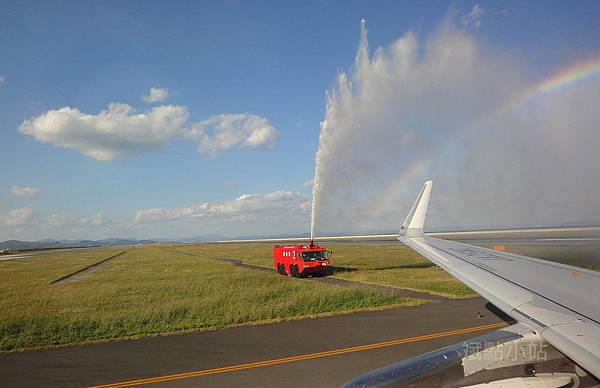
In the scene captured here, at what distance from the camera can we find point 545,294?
6121 millimetres

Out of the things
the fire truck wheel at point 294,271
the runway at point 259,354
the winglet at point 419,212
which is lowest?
the runway at point 259,354

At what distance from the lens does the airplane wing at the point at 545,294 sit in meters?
4.17

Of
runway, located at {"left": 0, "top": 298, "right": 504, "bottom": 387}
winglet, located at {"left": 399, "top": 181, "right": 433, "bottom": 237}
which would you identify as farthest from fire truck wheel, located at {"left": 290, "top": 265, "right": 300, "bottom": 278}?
winglet, located at {"left": 399, "top": 181, "right": 433, "bottom": 237}

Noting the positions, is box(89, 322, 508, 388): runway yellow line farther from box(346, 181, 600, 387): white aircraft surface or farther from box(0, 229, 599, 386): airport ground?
box(346, 181, 600, 387): white aircraft surface

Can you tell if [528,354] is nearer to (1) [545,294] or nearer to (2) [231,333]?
(1) [545,294]

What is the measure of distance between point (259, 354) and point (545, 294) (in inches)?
344

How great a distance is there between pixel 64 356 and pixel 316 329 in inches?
354

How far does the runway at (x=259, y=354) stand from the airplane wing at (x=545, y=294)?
3.74m

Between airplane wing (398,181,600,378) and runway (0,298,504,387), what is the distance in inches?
147

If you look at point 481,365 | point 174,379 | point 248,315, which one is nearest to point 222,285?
point 248,315

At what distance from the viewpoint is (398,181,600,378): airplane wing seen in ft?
13.7

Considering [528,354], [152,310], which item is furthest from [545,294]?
[152,310]

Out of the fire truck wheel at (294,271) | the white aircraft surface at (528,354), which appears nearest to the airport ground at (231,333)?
the white aircraft surface at (528,354)

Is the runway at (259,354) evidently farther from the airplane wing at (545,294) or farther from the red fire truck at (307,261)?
the red fire truck at (307,261)
